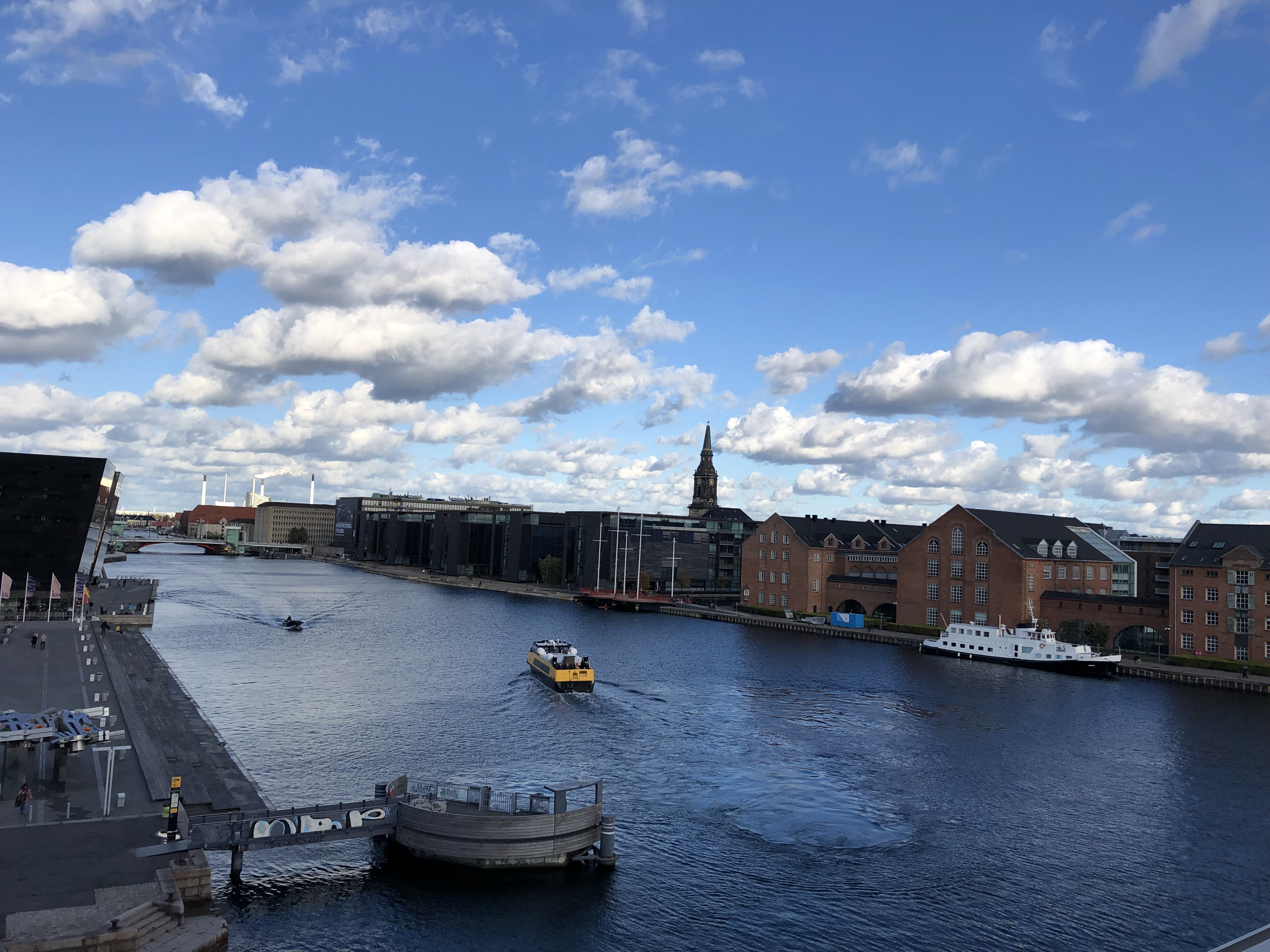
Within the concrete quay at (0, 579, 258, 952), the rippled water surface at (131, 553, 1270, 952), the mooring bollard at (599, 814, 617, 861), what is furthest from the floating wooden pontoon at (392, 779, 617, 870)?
the concrete quay at (0, 579, 258, 952)

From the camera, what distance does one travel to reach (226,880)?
3212 cm

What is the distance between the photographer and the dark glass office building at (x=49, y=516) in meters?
112

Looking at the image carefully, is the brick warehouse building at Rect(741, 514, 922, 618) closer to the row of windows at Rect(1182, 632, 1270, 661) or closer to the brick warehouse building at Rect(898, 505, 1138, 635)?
the brick warehouse building at Rect(898, 505, 1138, 635)

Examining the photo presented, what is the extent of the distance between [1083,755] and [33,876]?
2181 inches

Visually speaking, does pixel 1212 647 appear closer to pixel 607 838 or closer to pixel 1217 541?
pixel 1217 541

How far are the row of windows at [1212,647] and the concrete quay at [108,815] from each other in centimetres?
9180

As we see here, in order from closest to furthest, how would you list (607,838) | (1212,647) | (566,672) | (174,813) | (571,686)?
(174,813), (607,838), (566,672), (571,686), (1212,647)

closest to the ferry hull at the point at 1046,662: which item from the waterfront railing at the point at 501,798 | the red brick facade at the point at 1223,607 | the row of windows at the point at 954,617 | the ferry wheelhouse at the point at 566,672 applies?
the row of windows at the point at 954,617

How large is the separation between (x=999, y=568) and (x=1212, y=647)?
2561 cm

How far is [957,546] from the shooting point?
385 feet

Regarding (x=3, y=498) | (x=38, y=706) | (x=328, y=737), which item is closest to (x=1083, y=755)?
(x=328, y=737)

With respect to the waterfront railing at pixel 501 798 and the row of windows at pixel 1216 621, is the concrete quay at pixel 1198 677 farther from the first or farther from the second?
the waterfront railing at pixel 501 798

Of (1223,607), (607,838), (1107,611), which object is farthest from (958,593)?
(607,838)

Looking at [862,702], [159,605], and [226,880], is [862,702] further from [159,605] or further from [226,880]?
[159,605]
